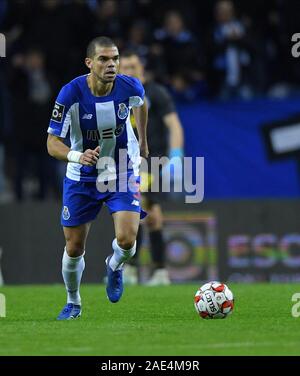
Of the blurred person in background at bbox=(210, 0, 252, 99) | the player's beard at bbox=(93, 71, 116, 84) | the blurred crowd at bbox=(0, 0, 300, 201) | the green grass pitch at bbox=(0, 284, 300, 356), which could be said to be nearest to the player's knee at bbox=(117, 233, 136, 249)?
the green grass pitch at bbox=(0, 284, 300, 356)

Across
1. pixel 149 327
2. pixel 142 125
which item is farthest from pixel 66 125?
pixel 149 327

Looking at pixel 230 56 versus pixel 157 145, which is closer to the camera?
pixel 157 145

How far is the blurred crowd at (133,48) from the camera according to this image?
16625 millimetres

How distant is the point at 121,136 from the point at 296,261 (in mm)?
6253

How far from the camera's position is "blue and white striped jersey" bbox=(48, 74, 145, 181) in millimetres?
9477

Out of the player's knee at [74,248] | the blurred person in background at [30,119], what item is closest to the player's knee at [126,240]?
the player's knee at [74,248]

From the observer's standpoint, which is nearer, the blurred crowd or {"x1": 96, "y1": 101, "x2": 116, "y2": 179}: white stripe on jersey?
{"x1": 96, "y1": 101, "x2": 116, "y2": 179}: white stripe on jersey

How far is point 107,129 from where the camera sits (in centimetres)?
972

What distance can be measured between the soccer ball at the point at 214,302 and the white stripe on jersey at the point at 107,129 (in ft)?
4.47

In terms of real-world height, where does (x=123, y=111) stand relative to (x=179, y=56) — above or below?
below

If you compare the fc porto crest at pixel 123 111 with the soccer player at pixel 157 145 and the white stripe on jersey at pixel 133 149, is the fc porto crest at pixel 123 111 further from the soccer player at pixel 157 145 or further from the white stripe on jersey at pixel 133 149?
the soccer player at pixel 157 145

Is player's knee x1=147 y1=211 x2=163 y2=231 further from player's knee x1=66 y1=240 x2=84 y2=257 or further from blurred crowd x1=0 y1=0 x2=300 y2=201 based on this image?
player's knee x1=66 y1=240 x2=84 y2=257

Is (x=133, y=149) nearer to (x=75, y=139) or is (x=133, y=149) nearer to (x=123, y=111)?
(x=123, y=111)

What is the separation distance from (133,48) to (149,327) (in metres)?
8.30
